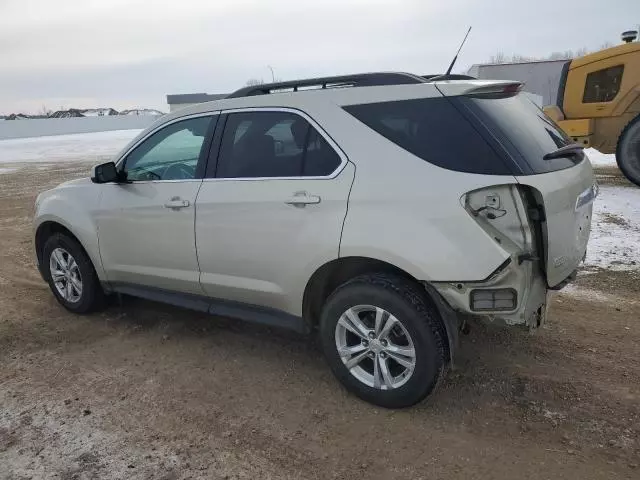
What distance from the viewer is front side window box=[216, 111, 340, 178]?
3.39 meters

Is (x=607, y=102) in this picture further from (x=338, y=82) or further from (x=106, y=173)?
(x=106, y=173)

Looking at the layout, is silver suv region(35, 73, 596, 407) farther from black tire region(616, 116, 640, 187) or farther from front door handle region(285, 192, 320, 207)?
black tire region(616, 116, 640, 187)

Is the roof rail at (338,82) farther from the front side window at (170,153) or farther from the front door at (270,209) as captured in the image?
the front side window at (170,153)

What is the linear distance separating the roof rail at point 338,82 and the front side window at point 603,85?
8619 millimetres

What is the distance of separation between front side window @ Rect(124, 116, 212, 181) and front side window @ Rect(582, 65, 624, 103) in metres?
9.11

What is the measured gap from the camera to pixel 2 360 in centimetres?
416

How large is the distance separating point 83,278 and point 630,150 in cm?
934

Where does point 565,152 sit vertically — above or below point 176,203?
above

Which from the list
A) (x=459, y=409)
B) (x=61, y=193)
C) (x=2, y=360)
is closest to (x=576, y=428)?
(x=459, y=409)

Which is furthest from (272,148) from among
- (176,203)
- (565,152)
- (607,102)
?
(607,102)

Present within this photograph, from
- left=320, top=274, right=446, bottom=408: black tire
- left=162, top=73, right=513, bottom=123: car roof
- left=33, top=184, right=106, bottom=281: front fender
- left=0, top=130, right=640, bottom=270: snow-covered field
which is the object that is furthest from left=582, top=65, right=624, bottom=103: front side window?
left=33, top=184, right=106, bottom=281: front fender

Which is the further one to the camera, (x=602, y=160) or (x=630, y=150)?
(x=602, y=160)

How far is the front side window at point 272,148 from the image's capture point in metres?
3.39

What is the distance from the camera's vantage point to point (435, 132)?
3.06 meters
